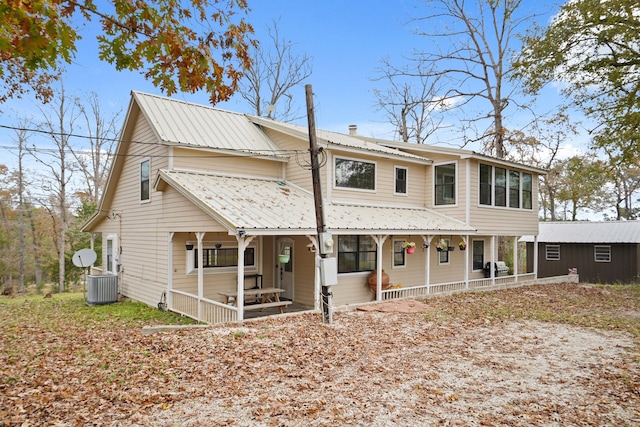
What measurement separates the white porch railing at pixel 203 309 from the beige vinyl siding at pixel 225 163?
4.15m

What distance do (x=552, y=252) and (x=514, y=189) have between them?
31.4 ft

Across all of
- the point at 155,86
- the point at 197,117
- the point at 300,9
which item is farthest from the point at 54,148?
the point at 155,86

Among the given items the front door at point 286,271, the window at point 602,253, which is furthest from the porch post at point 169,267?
the window at point 602,253

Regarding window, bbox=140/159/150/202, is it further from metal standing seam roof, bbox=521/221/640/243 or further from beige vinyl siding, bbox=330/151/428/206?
metal standing seam roof, bbox=521/221/640/243

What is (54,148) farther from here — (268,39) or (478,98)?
(478,98)

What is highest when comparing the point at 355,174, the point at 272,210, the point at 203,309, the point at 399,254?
the point at 355,174

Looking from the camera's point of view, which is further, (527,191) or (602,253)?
(602,253)

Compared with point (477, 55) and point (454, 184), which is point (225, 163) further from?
point (477, 55)

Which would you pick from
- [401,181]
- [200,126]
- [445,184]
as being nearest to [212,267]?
[200,126]

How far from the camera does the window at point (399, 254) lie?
53.1ft

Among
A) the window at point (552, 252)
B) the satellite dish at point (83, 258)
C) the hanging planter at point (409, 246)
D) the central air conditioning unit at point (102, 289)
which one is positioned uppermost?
the hanging planter at point (409, 246)

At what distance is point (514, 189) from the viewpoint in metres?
19.4

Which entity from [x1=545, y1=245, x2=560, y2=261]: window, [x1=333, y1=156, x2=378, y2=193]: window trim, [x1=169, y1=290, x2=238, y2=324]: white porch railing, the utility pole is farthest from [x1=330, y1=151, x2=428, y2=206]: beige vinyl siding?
[x1=545, y1=245, x2=560, y2=261]: window

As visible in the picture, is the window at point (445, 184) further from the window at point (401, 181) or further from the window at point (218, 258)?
the window at point (218, 258)
